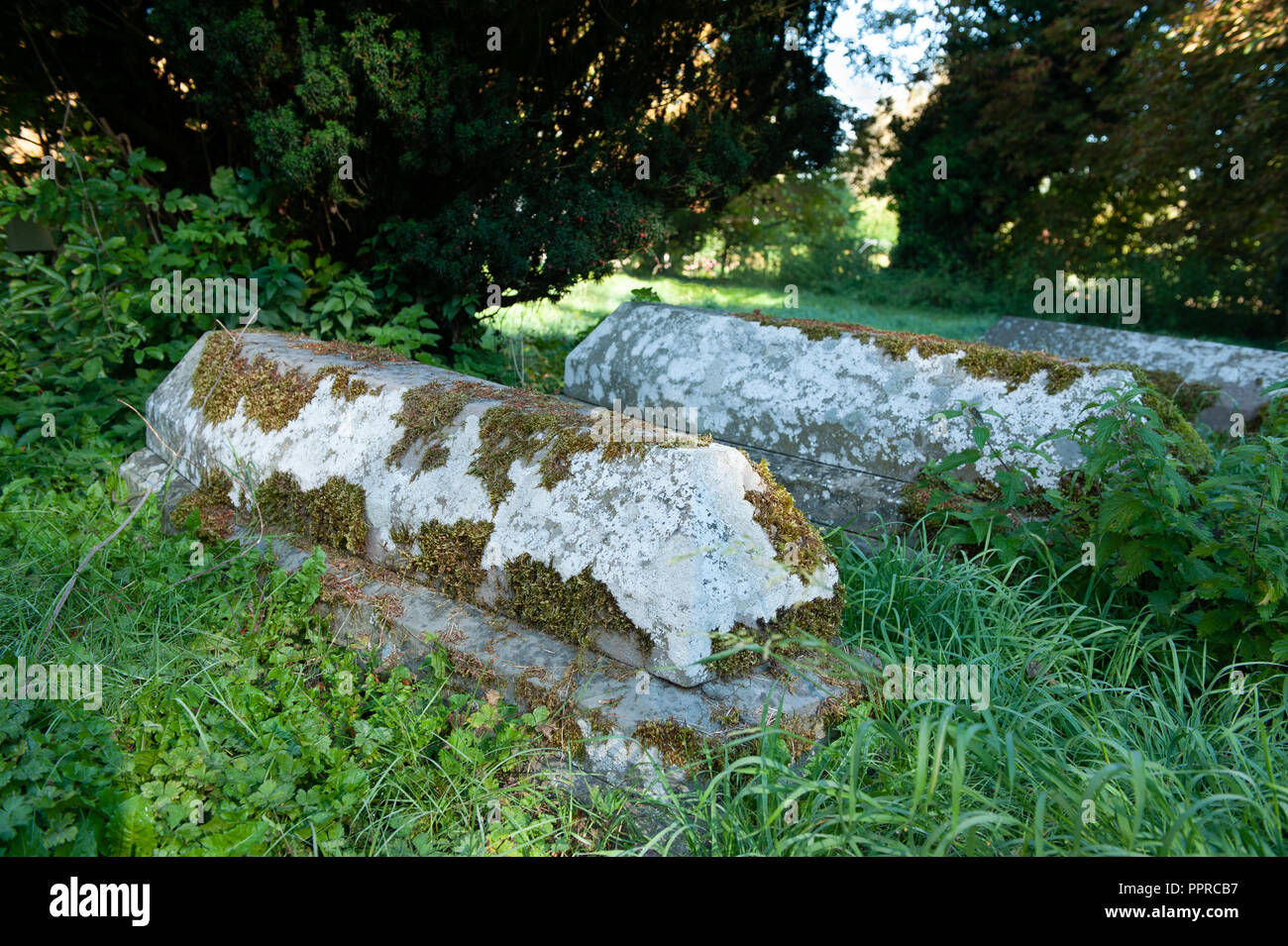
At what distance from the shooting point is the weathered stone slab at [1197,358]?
17.4 ft

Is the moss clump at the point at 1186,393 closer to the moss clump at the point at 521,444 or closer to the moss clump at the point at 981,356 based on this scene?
the moss clump at the point at 981,356

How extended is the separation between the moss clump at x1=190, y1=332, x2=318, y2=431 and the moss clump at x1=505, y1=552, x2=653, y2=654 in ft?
4.90

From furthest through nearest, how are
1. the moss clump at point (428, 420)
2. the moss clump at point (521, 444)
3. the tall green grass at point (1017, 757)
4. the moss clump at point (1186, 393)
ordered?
the moss clump at point (1186, 393)
the moss clump at point (428, 420)
the moss clump at point (521, 444)
the tall green grass at point (1017, 757)

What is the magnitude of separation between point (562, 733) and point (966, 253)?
19897 mm

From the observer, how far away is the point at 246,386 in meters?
3.60

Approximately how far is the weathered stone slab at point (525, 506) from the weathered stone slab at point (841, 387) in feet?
5.09

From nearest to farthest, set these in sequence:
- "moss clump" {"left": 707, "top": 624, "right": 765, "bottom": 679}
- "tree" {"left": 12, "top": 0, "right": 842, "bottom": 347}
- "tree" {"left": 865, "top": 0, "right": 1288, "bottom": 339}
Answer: "moss clump" {"left": 707, "top": 624, "right": 765, "bottom": 679} → "tree" {"left": 12, "top": 0, "right": 842, "bottom": 347} → "tree" {"left": 865, "top": 0, "right": 1288, "bottom": 339}

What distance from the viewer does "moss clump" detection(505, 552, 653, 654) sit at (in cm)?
221

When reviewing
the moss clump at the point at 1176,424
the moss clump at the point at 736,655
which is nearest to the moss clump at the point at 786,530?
the moss clump at the point at 736,655

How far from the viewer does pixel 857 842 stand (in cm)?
173

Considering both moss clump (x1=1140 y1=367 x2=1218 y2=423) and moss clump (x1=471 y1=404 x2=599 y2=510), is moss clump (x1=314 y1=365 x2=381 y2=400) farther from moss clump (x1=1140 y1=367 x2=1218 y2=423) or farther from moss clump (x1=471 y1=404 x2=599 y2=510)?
moss clump (x1=1140 y1=367 x2=1218 y2=423)

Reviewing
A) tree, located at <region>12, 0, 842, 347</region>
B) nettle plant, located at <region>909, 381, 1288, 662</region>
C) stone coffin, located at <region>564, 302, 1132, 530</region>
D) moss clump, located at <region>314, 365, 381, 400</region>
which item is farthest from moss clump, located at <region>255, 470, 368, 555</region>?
tree, located at <region>12, 0, 842, 347</region>

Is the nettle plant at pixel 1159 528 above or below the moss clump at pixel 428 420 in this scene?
below
